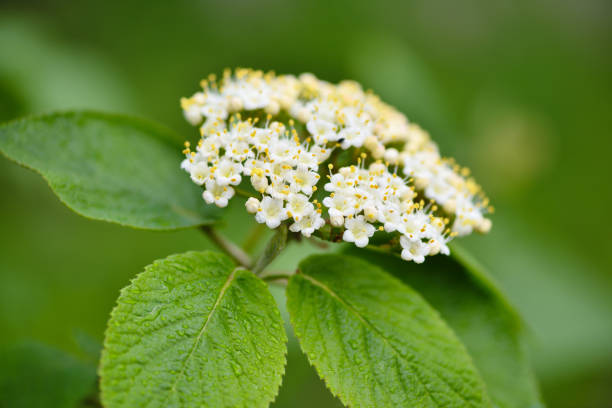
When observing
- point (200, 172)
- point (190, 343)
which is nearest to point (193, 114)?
point (200, 172)

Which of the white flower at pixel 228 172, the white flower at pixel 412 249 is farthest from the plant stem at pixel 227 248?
the white flower at pixel 412 249

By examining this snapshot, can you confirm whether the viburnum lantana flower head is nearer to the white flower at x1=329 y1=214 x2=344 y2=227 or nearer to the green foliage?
the white flower at x1=329 y1=214 x2=344 y2=227

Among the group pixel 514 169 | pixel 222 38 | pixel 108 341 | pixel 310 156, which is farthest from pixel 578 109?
pixel 108 341

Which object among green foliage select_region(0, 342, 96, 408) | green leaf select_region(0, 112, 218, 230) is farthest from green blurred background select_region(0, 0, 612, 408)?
green leaf select_region(0, 112, 218, 230)

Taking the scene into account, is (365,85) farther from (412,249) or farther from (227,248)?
(412,249)

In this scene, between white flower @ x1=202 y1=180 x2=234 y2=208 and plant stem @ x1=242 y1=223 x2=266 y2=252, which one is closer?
white flower @ x1=202 y1=180 x2=234 y2=208

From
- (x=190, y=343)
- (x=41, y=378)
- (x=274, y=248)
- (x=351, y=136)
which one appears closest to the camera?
(x=190, y=343)

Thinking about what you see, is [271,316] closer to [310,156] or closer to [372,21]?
[310,156]
